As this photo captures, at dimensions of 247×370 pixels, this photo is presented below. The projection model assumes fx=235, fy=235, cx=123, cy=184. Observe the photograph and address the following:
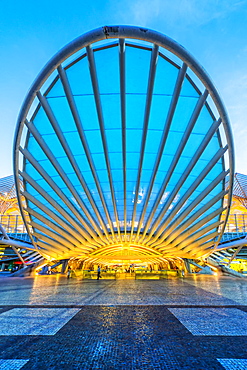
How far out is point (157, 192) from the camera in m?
18.1

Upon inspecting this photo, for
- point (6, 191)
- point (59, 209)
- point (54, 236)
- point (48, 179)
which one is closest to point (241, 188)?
point (54, 236)

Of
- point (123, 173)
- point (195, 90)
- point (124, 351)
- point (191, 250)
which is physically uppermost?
point (195, 90)

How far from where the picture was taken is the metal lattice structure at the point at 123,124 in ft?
29.0

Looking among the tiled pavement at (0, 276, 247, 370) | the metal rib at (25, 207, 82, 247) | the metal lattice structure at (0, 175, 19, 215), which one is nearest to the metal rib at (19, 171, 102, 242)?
the metal rib at (25, 207, 82, 247)

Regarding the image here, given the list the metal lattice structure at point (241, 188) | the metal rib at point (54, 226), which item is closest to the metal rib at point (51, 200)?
the metal rib at point (54, 226)

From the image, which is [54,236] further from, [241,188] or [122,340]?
[241,188]

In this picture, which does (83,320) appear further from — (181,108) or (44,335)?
(181,108)

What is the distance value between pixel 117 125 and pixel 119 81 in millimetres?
2413

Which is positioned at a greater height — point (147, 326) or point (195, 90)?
point (195, 90)

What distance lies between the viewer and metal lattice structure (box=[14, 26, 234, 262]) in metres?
A: 8.84

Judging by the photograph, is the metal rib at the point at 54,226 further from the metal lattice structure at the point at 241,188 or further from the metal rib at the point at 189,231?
the metal lattice structure at the point at 241,188

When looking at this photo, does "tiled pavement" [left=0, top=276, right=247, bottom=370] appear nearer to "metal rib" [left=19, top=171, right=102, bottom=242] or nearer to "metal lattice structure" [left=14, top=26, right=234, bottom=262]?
"metal lattice structure" [left=14, top=26, right=234, bottom=262]

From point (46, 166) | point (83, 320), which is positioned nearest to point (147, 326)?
point (83, 320)

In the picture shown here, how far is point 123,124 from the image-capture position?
10844 millimetres
